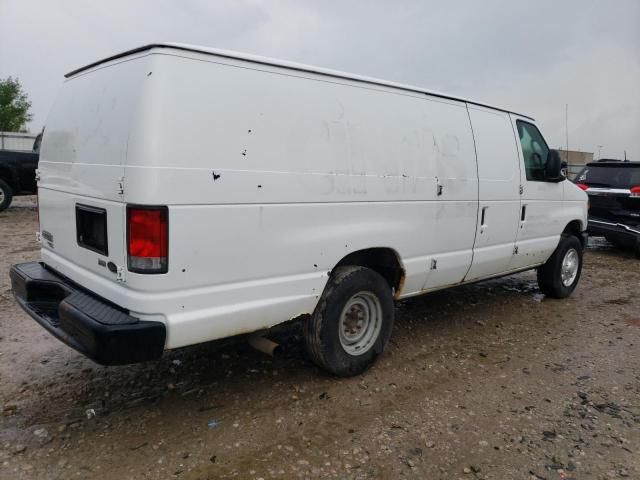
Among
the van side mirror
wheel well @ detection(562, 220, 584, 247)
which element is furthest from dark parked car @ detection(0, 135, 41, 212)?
wheel well @ detection(562, 220, 584, 247)

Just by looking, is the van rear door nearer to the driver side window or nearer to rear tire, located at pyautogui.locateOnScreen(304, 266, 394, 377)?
rear tire, located at pyautogui.locateOnScreen(304, 266, 394, 377)

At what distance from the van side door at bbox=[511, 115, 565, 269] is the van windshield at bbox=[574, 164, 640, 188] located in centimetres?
416

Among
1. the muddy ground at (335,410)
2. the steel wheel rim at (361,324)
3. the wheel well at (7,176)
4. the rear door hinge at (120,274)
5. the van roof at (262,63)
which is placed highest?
the van roof at (262,63)

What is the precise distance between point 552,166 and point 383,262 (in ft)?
8.77

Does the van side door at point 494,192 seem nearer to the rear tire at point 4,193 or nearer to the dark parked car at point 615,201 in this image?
the dark parked car at point 615,201

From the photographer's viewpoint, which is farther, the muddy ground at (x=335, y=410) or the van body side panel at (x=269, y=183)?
the muddy ground at (x=335, y=410)

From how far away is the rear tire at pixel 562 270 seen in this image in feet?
20.1

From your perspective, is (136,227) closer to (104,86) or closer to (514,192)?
(104,86)

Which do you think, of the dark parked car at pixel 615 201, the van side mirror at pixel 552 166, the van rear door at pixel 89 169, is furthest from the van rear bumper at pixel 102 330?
the dark parked car at pixel 615 201

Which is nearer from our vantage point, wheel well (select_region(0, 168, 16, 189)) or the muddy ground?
the muddy ground

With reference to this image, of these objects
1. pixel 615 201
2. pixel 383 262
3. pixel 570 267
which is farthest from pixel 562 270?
pixel 615 201

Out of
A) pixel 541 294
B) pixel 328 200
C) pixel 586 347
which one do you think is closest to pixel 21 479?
pixel 328 200

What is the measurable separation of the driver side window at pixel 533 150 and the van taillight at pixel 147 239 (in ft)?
13.1

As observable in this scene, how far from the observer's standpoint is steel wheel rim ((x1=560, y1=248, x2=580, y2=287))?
6.31 metres
